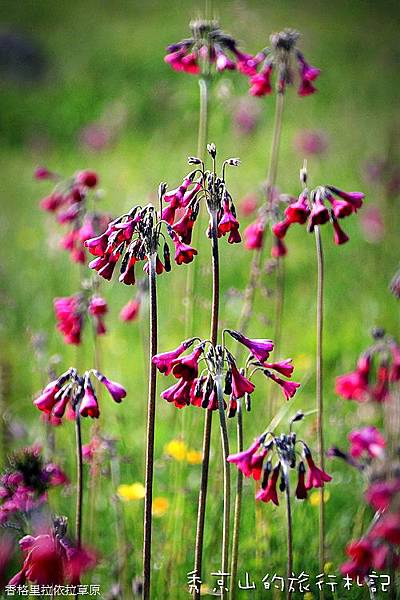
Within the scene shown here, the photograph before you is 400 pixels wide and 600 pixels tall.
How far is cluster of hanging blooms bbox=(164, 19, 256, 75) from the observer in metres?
2.65

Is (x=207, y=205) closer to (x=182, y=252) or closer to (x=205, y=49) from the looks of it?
(x=182, y=252)

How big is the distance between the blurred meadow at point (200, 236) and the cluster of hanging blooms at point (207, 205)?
3.58 feet

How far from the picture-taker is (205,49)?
2.67 meters

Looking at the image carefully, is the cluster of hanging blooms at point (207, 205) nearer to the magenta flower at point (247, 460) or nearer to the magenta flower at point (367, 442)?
the magenta flower at point (247, 460)

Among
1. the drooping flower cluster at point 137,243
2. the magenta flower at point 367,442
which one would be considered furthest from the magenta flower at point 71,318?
the magenta flower at point 367,442

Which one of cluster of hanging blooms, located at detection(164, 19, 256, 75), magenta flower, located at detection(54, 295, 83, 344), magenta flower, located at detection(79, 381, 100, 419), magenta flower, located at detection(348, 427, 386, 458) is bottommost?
magenta flower, located at detection(348, 427, 386, 458)

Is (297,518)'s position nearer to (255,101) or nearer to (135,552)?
(135,552)

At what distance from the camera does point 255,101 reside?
8.77m

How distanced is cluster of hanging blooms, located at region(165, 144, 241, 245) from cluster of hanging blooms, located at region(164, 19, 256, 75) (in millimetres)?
929

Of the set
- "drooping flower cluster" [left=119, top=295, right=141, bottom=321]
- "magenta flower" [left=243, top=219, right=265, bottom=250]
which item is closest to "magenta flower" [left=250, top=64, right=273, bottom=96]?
"magenta flower" [left=243, top=219, right=265, bottom=250]

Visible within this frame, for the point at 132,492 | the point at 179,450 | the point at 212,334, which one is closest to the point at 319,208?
the point at 212,334

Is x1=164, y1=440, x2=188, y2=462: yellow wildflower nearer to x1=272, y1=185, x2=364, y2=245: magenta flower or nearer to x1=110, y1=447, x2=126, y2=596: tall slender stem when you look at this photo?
x1=110, y1=447, x2=126, y2=596: tall slender stem

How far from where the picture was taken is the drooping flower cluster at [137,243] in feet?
5.75

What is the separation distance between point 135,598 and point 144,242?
1281 millimetres
